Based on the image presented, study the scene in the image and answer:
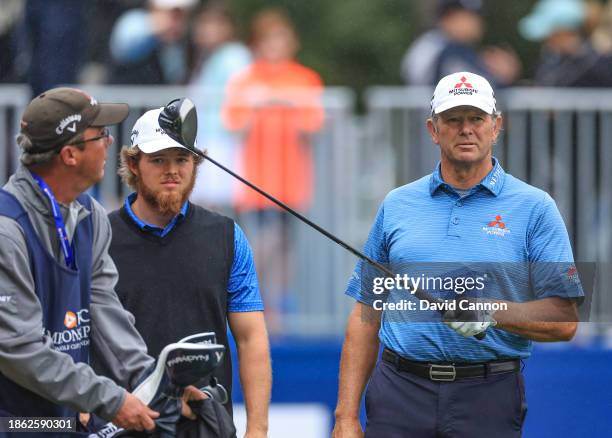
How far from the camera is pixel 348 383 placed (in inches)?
195

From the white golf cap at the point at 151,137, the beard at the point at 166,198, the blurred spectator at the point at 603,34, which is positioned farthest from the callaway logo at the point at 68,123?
the blurred spectator at the point at 603,34

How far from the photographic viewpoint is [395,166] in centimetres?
777

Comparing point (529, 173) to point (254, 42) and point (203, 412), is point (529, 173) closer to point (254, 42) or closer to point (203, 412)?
point (254, 42)

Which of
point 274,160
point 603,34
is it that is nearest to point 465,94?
point 274,160

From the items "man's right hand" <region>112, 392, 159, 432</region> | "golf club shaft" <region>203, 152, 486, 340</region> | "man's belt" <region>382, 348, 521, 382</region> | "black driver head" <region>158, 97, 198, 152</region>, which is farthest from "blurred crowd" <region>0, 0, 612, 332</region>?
"man's right hand" <region>112, 392, 159, 432</region>

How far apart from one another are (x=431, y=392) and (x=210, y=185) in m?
3.04

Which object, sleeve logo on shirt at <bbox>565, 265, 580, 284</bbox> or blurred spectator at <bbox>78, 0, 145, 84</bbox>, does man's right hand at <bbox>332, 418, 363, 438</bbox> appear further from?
blurred spectator at <bbox>78, 0, 145, 84</bbox>

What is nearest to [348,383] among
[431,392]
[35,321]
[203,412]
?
[431,392]

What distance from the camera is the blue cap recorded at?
8570mm

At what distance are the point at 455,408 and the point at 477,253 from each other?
565 mm

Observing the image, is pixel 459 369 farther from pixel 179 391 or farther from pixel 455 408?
pixel 179 391

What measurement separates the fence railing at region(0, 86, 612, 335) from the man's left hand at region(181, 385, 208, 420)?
124 inches

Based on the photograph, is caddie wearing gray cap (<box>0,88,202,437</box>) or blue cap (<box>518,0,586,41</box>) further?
blue cap (<box>518,0,586,41</box>)

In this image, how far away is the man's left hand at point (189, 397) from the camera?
173 inches
